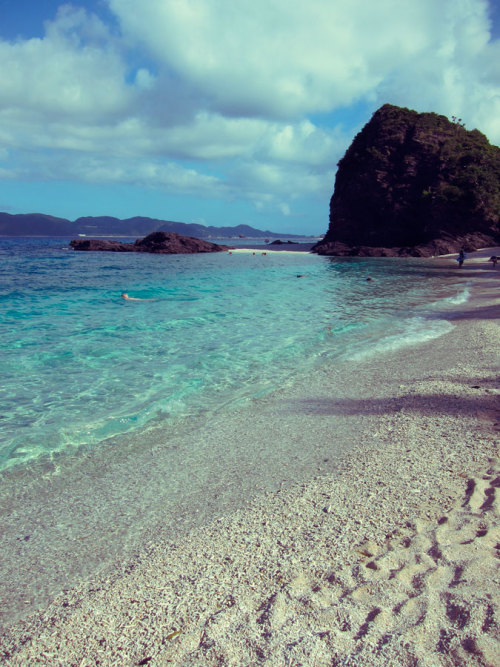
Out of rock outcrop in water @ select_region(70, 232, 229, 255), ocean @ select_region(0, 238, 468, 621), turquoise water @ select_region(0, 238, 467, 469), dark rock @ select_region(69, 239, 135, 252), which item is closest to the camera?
ocean @ select_region(0, 238, 468, 621)

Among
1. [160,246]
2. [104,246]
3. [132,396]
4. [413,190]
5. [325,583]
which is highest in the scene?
[413,190]

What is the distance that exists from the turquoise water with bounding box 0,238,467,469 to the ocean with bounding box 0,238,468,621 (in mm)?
43

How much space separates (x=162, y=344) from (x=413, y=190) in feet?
179

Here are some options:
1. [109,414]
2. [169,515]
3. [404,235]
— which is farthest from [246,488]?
[404,235]

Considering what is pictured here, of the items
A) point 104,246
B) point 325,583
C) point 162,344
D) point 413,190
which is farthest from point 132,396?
point 104,246

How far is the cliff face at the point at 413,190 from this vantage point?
5053cm

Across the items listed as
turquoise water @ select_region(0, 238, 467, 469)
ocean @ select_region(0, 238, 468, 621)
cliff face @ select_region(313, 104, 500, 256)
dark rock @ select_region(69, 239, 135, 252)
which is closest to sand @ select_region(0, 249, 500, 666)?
ocean @ select_region(0, 238, 468, 621)

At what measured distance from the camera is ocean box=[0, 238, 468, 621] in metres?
3.96

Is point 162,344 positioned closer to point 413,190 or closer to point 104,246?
point 413,190

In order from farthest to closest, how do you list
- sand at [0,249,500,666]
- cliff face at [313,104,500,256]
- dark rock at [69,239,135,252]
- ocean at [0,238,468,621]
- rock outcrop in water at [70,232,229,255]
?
dark rock at [69,239,135,252], rock outcrop in water at [70,232,229,255], cliff face at [313,104,500,256], ocean at [0,238,468,621], sand at [0,249,500,666]

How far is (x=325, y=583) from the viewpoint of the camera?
2971 mm

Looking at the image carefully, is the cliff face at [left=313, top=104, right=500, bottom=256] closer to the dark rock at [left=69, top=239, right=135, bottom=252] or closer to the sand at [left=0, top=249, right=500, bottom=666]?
the dark rock at [left=69, top=239, right=135, bottom=252]

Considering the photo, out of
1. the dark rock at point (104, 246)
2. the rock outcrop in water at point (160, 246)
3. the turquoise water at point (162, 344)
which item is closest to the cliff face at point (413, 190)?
the rock outcrop in water at point (160, 246)

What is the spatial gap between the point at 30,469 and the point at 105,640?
3019mm
